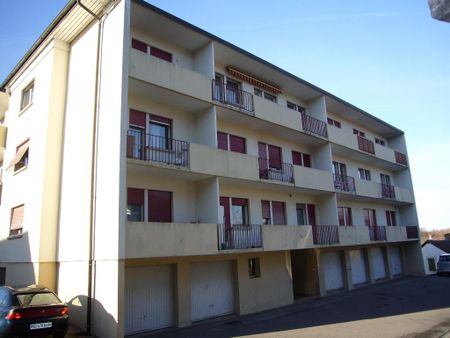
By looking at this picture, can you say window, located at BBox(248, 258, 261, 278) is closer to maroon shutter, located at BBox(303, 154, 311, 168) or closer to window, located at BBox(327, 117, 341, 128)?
maroon shutter, located at BBox(303, 154, 311, 168)

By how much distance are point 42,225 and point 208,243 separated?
236 inches

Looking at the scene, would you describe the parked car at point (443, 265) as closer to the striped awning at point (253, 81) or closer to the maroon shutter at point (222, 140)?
the striped awning at point (253, 81)

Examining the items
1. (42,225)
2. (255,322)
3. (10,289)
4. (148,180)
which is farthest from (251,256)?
(10,289)

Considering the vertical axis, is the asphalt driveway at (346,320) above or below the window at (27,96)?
below

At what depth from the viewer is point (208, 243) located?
517 inches

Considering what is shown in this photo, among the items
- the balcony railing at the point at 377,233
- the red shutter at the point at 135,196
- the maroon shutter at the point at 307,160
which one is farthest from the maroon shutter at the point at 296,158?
the red shutter at the point at 135,196

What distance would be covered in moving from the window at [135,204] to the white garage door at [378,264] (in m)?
19.5


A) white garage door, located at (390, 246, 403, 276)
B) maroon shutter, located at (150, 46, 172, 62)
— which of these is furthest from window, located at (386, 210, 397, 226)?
maroon shutter, located at (150, 46, 172, 62)

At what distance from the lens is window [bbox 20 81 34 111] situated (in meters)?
17.1

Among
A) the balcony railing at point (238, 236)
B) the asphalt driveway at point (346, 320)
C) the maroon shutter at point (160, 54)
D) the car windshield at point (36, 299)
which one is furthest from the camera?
the maroon shutter at point (160, 54)

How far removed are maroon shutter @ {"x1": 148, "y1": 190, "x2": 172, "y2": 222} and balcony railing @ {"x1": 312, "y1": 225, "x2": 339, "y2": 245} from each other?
836 cm

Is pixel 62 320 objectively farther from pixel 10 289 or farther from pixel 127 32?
pixel 127 32

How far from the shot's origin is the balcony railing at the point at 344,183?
22.0m

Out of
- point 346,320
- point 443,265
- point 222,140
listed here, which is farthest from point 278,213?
point 443,265
